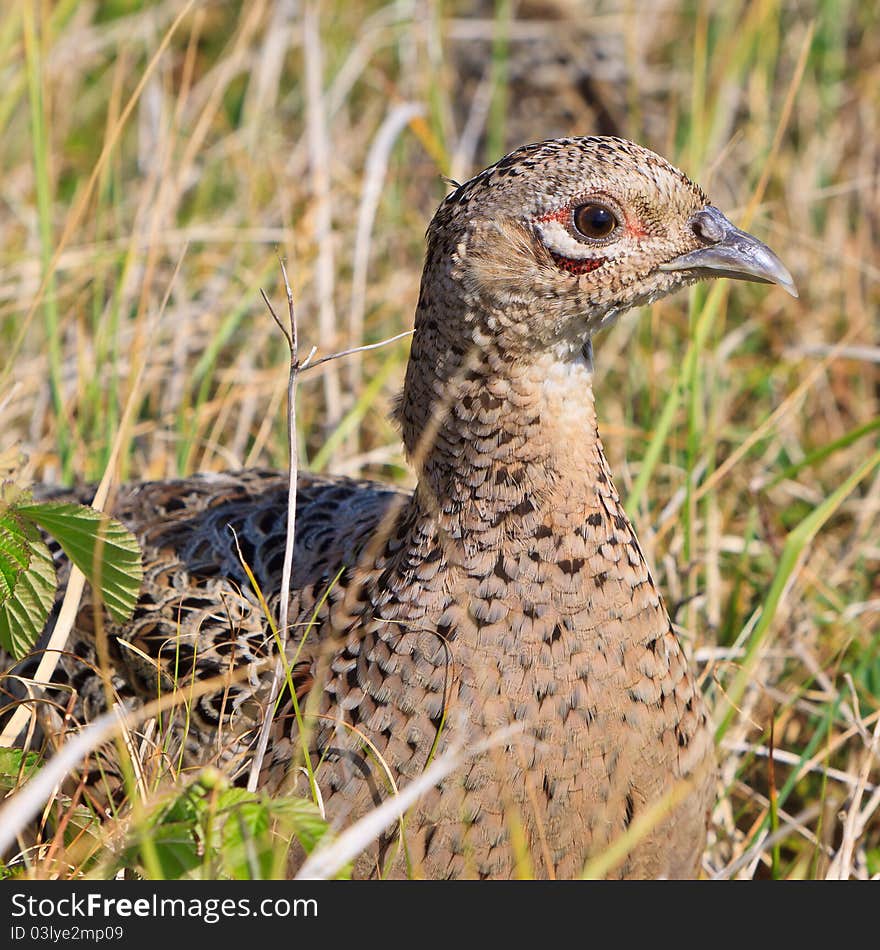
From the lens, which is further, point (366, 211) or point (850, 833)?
point (366, 211)

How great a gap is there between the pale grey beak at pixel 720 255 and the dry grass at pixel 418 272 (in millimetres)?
626

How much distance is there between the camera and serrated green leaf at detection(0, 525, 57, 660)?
104 inches

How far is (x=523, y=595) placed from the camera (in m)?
2.50

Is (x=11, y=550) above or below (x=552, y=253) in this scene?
below

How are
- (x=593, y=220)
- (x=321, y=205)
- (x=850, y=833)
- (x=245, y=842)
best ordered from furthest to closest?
(x=321, y=205), (x=850, y=833), (x=593, y=220), (x=245, y=842)

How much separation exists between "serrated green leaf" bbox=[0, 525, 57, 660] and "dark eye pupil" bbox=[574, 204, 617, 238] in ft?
3.92

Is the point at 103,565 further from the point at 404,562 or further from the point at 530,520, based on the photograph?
the point at 530,520

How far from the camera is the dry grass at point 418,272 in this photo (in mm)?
3473

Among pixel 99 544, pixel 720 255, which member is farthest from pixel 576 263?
pixel 99 544

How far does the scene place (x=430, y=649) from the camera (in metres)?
2.50

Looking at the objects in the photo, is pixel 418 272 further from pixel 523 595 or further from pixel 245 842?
pixel 245 842

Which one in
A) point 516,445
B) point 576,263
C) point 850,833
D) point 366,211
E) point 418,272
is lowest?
point 850,833
